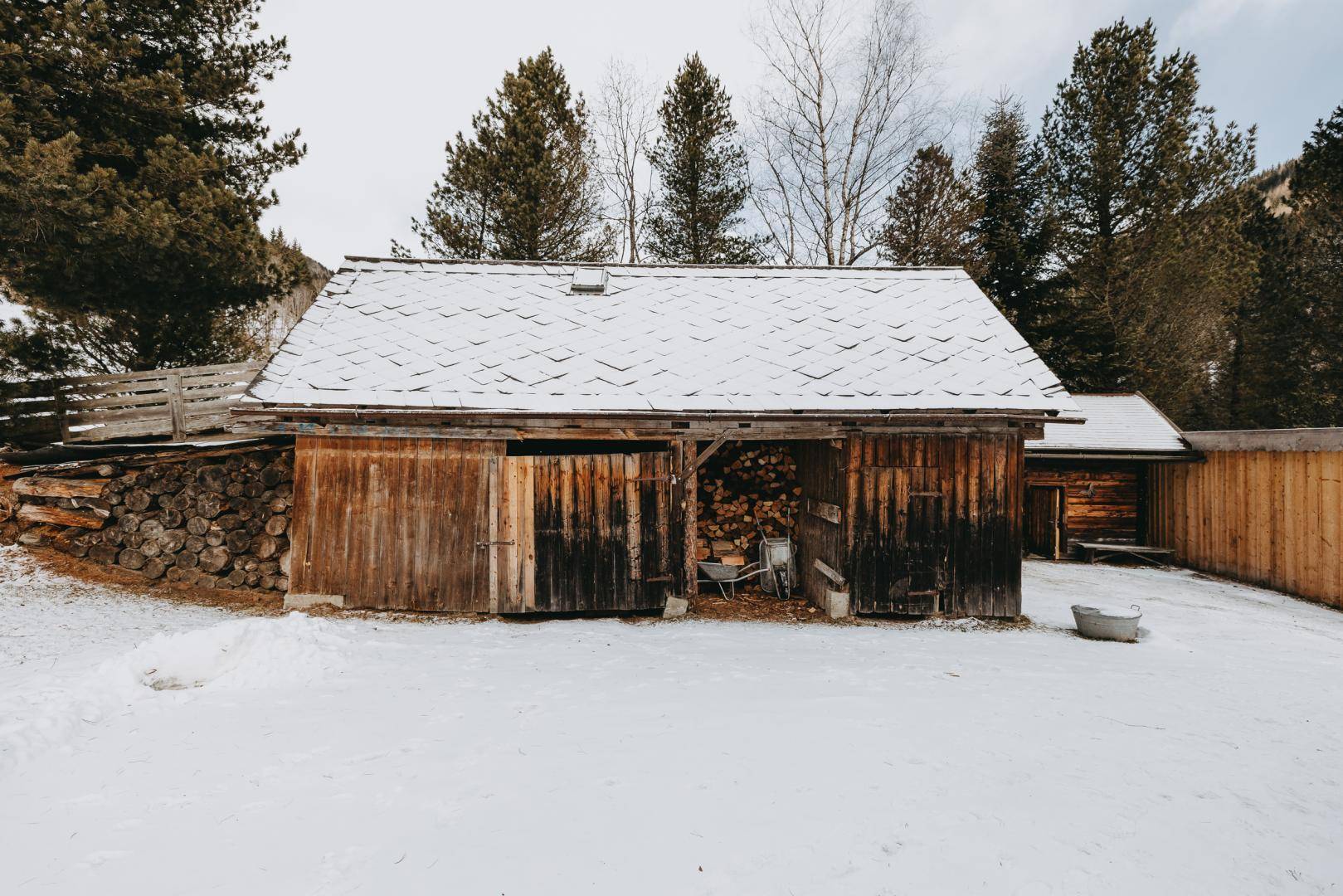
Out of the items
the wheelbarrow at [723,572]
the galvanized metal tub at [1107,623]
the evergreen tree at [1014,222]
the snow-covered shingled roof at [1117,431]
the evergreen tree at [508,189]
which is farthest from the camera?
the evergreen tree at [1014,222]

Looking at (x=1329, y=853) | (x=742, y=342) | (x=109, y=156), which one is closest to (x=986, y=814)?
(x=1329, y=853)

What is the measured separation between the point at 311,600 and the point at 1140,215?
23736 mm

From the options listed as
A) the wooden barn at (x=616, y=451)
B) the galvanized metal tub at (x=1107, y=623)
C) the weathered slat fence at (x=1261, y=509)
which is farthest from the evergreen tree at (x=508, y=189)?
the weathered slat fence at (x=1261, y=509)

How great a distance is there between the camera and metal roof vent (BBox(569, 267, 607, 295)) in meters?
9.71

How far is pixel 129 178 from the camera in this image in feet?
32.0

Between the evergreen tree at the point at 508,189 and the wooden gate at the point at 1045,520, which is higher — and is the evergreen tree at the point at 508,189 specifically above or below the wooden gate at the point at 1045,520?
above

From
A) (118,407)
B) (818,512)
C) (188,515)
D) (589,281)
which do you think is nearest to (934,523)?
(818,512)

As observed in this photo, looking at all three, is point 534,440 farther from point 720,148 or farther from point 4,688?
point 720,148

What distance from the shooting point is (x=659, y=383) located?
7.75 meters

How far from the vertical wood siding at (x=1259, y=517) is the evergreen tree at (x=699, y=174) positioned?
1256 centimetres

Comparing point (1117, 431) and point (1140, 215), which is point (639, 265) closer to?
point (1117, 431)

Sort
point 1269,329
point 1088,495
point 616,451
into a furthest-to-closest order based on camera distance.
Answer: point 1269,329, point 1088,495, point 616,451

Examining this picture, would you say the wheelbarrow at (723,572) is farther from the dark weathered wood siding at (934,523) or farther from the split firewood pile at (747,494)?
the dark weathered wood siding at (934,523)

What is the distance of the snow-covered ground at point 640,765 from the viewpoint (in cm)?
302
